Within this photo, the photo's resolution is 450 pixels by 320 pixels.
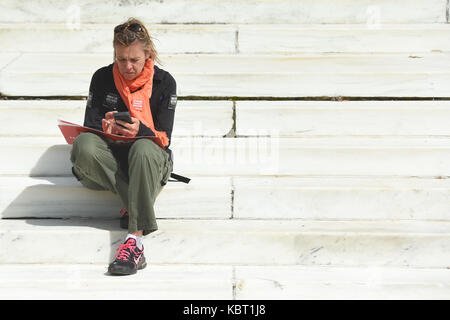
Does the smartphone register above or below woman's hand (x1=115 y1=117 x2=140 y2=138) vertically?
above

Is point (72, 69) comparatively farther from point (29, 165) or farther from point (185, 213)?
point (185, 213)

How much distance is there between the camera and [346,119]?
13.6 ft

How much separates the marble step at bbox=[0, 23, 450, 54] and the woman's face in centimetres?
153

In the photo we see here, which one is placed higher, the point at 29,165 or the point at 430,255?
the point at 29,165

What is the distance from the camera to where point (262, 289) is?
304cm

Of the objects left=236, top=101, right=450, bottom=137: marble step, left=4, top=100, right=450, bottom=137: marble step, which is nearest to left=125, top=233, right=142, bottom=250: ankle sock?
left=4, top=100, right=450, bottom=137: marble step

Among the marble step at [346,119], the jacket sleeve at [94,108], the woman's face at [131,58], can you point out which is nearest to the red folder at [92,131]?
the jacket sleeve at [94,108]

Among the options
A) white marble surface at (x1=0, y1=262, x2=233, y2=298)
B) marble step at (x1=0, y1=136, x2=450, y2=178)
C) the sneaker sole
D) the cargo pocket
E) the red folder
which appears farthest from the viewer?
marble step at (x1=0, y1=136, x2=450, y2=178)

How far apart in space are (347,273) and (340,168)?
2.77ft

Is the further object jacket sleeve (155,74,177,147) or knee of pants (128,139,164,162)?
jacket sleeve (155,74,177,147)

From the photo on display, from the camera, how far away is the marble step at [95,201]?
11.7ft

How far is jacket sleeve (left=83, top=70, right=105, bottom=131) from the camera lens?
3.48 meters

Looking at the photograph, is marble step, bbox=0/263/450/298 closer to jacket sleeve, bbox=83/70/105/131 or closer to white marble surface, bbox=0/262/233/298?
white marble surface, bbox=0/262/233/298
